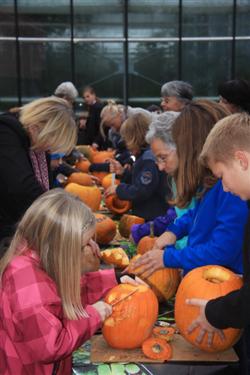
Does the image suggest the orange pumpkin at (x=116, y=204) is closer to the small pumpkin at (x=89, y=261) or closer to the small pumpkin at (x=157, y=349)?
the small pumpkin at (x=89, y=261)

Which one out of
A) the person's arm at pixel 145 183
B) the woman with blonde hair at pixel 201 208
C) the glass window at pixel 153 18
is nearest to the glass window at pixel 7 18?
the glass window at pixel 153 18

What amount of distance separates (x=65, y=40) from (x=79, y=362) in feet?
31.2

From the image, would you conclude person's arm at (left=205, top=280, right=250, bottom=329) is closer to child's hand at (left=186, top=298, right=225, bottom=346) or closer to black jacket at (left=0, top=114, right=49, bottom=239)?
child's hand at (left=186, top=298, right=225, bottom=346)

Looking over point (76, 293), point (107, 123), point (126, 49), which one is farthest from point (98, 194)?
point (126, 49)

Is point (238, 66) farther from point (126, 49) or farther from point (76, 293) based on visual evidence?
point (76, 293)

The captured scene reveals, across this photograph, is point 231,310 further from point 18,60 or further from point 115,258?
point 18,60

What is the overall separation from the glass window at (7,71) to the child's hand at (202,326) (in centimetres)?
937

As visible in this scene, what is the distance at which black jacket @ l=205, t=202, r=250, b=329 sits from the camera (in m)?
1.46

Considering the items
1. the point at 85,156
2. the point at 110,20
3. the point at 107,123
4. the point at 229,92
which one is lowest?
the point at 85,156

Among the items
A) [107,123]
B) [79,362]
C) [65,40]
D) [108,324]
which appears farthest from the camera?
[65,40]

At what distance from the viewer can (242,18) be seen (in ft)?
34.4

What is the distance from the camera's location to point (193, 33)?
10469 mm

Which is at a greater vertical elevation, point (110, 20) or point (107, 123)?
point (110, 20)

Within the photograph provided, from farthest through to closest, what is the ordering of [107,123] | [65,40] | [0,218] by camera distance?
1. [65,40]
2. [107,123]
3. [0,218]
